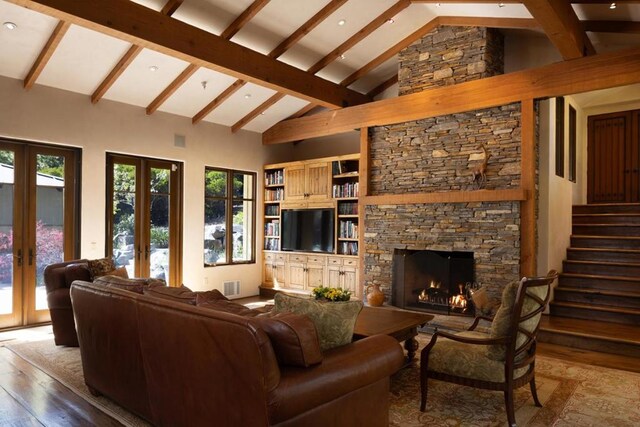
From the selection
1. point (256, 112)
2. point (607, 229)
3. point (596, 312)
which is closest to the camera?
point (596, 312)

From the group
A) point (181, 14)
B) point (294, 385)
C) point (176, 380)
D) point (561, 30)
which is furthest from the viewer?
point (181, 14)

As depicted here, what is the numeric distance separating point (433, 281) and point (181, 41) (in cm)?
442

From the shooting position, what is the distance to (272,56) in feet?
19.7

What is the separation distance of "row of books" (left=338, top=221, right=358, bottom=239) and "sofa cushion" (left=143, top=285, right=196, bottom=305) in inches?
181

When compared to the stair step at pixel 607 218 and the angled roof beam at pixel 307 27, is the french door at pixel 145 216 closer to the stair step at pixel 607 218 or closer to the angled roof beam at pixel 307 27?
the angled roof beam at pixel 307 27

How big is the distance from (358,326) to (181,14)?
12.9 feet

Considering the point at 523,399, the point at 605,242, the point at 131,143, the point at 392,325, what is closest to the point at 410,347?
the point at 392,325

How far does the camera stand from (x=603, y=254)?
246 inches

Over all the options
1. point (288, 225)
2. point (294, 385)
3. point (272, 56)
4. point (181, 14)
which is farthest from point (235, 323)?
point (288, 225)

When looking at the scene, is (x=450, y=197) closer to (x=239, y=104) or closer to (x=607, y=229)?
(x=607, y=229)

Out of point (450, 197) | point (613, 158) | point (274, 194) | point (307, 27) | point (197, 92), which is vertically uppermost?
point (307, 27)

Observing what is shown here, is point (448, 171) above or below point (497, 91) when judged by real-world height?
below

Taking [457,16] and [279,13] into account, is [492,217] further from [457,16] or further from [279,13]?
[279,13]

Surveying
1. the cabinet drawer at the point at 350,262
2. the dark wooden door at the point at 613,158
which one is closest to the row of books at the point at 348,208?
the cabinet drawer at the point at 350,262
